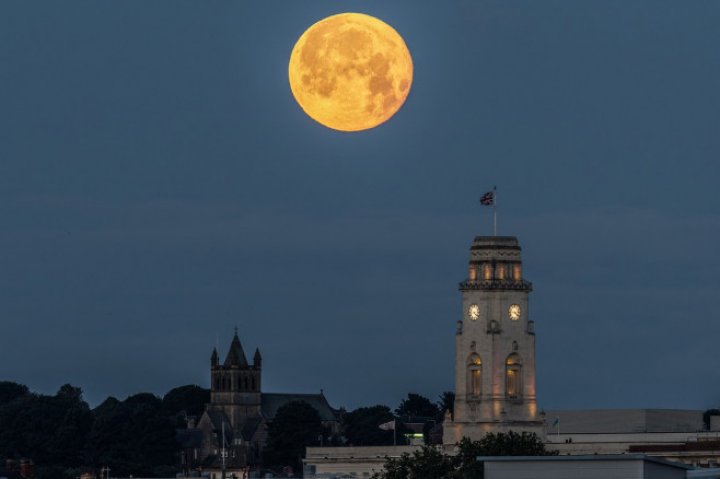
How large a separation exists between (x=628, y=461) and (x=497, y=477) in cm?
623

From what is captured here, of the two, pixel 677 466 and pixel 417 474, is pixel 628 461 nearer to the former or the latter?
pixel 677 466

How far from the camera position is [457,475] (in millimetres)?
190875

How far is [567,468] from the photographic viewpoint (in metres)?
118

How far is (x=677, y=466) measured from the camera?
119875 mm

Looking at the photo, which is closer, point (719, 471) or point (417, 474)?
point (719, 471)

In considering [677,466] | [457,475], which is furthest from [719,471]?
[457,475]

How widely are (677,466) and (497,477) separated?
8843 mm

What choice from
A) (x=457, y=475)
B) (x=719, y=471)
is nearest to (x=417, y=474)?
(x=457, y=475)

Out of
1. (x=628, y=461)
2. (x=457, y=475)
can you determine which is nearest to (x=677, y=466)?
(x=628, y=461)

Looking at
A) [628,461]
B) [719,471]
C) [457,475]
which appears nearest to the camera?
[628,461]

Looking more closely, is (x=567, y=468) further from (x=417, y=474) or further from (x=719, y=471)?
(x=417, y=474)

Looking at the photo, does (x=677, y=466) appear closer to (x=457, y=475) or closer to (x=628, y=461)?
(x=628, y=461)

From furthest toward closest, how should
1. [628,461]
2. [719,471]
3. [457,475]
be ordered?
[457,475]
[719,471]
[628,461]

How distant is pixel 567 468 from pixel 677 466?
5898 millimetres
